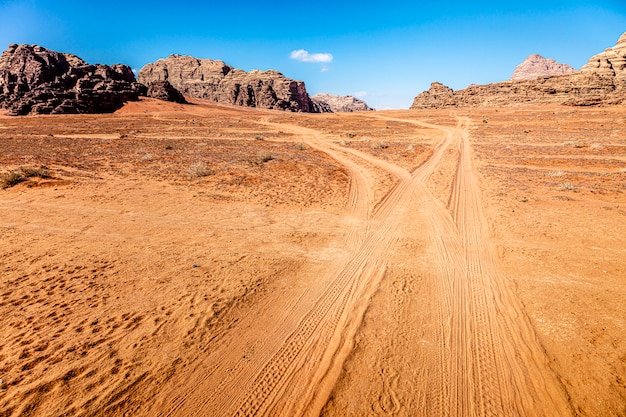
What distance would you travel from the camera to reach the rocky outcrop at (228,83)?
12125cm

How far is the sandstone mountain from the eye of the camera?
247 feet

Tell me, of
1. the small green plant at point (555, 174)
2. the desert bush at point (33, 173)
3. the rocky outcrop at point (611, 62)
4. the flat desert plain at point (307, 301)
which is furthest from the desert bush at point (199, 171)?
the rocky outcrop at point (611, 62)

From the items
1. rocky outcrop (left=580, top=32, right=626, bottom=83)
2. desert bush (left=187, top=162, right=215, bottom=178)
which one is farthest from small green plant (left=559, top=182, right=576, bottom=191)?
rocky outcrop (left=580, top=32, right=626, bottom=83)

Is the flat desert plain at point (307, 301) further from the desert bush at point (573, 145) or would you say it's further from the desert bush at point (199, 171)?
the desert bush at point (573, 145)

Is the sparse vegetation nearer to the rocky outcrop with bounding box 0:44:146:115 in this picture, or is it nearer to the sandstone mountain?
the rocky outcrop with bounding box 0:44:146:115

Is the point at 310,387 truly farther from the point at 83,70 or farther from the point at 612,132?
the point at 83,70

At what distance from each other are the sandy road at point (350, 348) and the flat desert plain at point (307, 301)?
0.10ft

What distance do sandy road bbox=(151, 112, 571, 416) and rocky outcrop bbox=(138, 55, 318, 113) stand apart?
120175 millimetres

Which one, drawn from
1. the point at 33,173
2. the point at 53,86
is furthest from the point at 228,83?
the point at 33,173

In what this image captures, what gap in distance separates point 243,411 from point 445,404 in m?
3.05

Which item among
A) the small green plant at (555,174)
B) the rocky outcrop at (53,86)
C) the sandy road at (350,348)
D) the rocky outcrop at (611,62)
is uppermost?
the rocky outcrop at (611,62)

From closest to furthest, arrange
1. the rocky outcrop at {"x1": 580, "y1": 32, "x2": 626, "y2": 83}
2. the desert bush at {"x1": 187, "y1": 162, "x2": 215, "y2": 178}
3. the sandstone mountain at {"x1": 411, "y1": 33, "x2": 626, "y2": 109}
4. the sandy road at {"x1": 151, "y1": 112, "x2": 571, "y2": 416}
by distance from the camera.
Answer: the sandy road at {"x1": 151, "y1": 112, "x2": 571, "y2": 416}
the desert bush at {"x1": 187, "y1": 162, "x2": 215, "y2": 178}
the sandstone mountain at {"x1": 411, "y1": 33, "x2": 626, "y2": 109}
the rocky outcrop at {"x1": 580, "y1": 32, "x2": 626, "y2": 83}

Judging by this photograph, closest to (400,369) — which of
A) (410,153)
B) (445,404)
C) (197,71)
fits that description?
(445,404)

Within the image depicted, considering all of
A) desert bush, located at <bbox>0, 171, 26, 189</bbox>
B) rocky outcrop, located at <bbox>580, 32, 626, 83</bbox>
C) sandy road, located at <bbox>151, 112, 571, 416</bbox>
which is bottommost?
sandy road, located at <bbox>151, 112, 571, 416</bbox>
